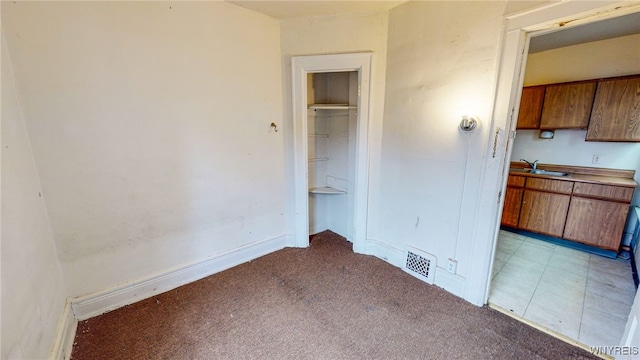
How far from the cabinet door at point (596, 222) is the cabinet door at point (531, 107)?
41.0 inches

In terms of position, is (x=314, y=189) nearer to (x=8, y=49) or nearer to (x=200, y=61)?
(x=200, y=61)

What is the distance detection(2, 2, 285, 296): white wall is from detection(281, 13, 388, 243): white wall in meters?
0.13

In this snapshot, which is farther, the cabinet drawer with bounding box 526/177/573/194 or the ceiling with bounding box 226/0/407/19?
the cabinet drawer with bounding box 526/177/573/194

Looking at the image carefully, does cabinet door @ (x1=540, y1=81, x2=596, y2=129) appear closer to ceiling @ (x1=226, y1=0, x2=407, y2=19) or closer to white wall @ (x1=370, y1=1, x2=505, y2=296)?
white wall @ (x1=370, y1=1, x2=505, y2=296)

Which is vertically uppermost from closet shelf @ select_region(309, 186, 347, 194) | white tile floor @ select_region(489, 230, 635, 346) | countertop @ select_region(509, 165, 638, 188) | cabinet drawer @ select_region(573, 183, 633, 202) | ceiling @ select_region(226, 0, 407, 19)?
ceiling @ select_region(226, 0, 407, 19)

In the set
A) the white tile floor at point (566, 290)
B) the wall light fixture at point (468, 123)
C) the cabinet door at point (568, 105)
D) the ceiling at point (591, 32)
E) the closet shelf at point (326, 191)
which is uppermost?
the ceiling at point (591, 32)

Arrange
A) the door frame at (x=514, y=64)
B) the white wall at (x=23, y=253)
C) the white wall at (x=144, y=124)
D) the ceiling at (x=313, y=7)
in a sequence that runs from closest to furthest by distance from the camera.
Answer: the white wall at (x=23, y=253)
the door frame at (x=514, y=64)
the white wall at (x=144, y=124)
the ceiling at (x=313, y=7)

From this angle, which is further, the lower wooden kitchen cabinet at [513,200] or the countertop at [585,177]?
the lower wooden kitchen cabinet at [513,200]

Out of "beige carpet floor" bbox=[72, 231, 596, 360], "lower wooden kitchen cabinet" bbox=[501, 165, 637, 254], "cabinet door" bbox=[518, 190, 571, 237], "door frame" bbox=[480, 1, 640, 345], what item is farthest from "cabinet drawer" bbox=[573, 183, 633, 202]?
"beige carpet floor" bbox=[72, 231, 596, 360]

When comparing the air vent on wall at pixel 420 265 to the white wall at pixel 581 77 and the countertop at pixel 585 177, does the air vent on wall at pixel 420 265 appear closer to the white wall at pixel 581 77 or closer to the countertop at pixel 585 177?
the countertop at pixel 585 177

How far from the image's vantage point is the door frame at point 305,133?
2264 mm

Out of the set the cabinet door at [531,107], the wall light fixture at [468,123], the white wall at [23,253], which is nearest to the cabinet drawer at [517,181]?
the cabinet door at [531,107]

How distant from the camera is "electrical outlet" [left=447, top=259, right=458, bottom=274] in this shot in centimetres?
200

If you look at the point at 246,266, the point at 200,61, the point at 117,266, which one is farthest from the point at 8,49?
the point at 246,266
